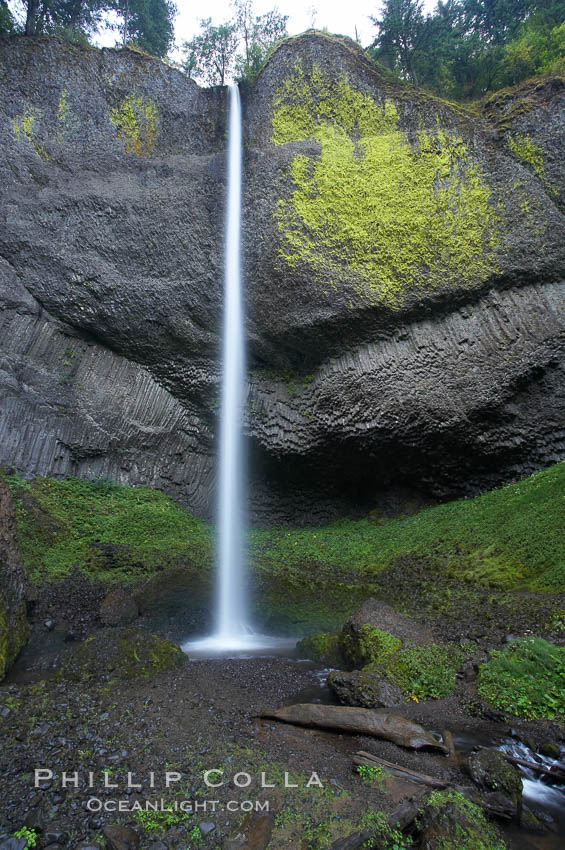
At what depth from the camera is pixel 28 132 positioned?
1430 cm

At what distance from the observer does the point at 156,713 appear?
14.1 ft

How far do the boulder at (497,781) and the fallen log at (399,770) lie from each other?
0.26m

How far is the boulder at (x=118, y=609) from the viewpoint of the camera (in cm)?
758

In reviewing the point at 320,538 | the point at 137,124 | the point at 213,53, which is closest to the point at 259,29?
the point at 213,53

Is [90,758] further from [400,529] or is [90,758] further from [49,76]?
[49,76]

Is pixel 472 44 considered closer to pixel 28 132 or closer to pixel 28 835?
pixel 28 132

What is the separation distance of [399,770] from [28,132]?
17828 millimetres

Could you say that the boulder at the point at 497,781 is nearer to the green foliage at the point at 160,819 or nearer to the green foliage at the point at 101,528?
the green foliage at the point at 160,819

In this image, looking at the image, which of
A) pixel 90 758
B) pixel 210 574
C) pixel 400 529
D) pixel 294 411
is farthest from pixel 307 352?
pixel 90 758

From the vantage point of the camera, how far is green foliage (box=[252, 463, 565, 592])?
8539mm

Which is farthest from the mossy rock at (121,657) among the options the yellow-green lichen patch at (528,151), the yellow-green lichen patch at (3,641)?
the yellow-green lichen patch at (528,151)

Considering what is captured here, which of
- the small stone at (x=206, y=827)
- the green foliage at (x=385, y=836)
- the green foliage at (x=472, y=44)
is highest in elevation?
the green foliage at (x=472, y=44)

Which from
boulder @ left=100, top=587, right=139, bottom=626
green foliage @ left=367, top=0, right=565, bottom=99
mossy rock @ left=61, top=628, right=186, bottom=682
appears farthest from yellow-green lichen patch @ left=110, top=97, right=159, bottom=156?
mossy rock @ left=61, top=628, right=186, bottom=682

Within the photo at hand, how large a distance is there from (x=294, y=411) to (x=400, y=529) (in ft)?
Answer: 15.2
